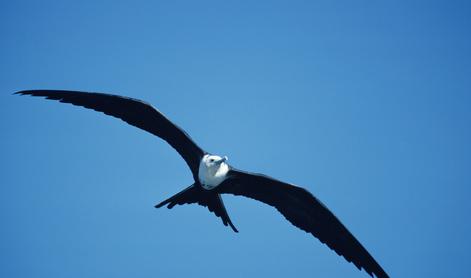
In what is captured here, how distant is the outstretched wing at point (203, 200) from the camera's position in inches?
301

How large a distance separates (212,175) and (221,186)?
39cm

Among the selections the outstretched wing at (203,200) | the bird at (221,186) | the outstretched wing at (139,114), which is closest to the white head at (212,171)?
the bird at (221,186)

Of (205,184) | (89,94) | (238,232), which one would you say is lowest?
(238,232)

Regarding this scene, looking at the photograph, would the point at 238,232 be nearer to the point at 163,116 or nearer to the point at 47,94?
the point at 163,116

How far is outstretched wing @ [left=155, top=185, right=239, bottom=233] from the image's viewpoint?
764 centimetres

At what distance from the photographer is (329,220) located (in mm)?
7785

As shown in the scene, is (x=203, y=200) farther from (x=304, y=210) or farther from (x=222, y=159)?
(x=304, y=210)

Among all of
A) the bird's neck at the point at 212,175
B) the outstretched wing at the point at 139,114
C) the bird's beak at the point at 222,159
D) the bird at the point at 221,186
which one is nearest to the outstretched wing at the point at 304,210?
the bird at the point at 221,186

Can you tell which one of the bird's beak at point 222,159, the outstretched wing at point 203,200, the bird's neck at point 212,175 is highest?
the bird's beak at point 222,159

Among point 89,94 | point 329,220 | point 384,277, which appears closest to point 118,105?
point 89,94

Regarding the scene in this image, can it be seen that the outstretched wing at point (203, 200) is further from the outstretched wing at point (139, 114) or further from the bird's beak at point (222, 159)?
the bird's beak at point (222, 159)

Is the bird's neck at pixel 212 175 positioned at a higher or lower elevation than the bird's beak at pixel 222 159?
lower

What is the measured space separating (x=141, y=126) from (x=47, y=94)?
1691 millimetres

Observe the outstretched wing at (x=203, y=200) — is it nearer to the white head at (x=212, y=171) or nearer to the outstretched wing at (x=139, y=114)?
the white head at (x=212, y=171)
